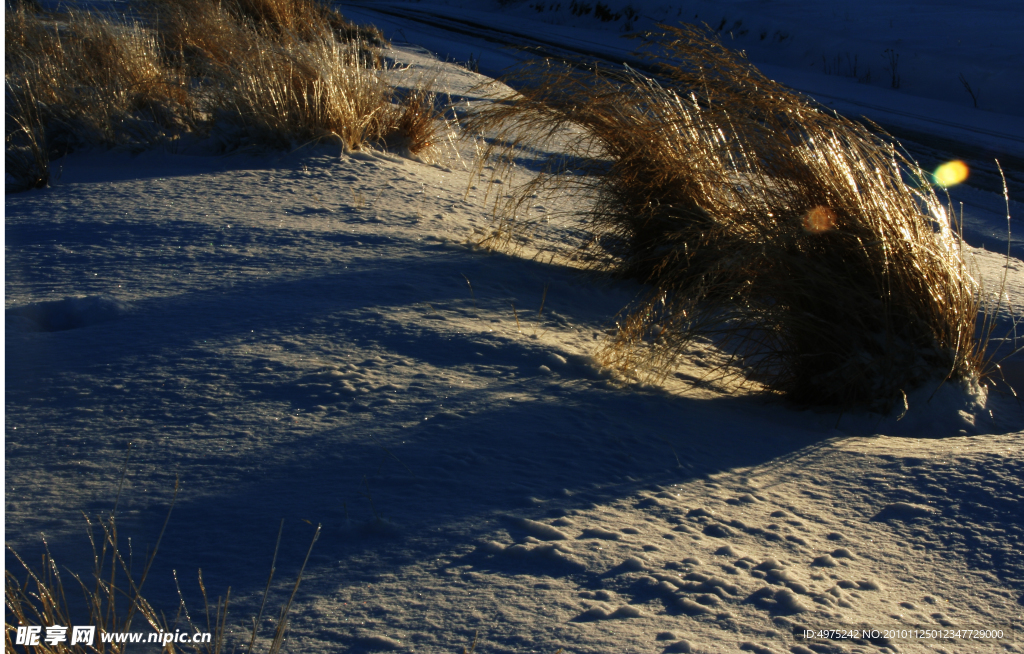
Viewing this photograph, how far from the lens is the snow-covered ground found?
60.3 inches

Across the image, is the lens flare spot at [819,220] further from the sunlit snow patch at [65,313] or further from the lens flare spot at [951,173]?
the lens flare spot at [951,173]

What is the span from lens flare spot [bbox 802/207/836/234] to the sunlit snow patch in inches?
95.9

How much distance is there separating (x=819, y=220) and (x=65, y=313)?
2.68 metres

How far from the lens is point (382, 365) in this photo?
2463mm

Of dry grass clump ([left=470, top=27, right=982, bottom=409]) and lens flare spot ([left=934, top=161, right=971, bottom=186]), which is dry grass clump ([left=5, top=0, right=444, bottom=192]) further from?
lens flare spot ([left=934, top=161, right=971, bottom=186])

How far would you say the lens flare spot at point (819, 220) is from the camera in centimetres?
278

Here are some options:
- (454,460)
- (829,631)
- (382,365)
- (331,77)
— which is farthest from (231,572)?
(331,77)

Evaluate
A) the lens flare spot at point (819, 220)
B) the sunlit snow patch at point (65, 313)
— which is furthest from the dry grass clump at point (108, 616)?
the lens flare spot at point (819, 220)

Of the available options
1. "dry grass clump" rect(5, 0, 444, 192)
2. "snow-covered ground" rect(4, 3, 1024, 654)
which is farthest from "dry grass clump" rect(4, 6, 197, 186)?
"snow-covered ground" rect(4, 3, 1024, 654)

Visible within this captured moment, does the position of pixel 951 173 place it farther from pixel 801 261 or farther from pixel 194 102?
pixel 194 102

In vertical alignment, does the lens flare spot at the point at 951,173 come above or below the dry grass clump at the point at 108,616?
above

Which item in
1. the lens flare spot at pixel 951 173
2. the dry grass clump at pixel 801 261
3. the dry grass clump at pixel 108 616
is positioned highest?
the lens flare spot at pixel 951 173

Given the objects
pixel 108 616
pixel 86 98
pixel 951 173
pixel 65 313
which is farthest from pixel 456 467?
pixel 951 173

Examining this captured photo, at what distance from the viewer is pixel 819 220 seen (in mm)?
2789
